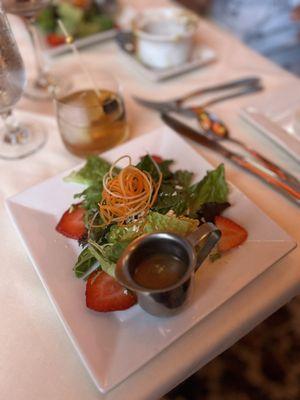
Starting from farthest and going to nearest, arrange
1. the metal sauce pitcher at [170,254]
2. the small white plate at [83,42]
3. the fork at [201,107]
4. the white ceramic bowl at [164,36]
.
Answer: the small white plate at [83,42] < the white ceramic bowl at [164,36] < the fork at [201,107] < the metal sauce pitcher at [170,254]

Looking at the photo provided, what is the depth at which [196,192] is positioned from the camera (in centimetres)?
72

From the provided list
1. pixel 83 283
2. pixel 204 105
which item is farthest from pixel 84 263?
pixel 204 105

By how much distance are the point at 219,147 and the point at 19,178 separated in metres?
0.44

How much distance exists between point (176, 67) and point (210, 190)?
532mm

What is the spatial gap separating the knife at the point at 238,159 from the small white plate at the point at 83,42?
0.45 meters

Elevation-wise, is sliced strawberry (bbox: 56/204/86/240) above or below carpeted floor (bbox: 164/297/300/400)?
above

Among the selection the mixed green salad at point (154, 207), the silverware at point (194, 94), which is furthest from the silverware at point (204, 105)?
the mixed green salad at point (154, 207)

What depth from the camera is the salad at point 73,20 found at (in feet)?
3.99

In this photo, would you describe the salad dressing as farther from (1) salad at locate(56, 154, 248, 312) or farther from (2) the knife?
(2) the knife

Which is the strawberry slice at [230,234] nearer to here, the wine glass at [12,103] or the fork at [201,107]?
the fork at [201,107]

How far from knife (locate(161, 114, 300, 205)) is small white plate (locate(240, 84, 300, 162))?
0.26 ft

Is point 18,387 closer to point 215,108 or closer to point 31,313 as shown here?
point 31,313

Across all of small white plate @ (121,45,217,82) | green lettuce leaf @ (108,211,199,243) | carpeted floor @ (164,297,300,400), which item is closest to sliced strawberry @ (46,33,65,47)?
small white plate @ (121,45,217,82)

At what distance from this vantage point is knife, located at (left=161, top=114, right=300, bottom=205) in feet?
2.51
